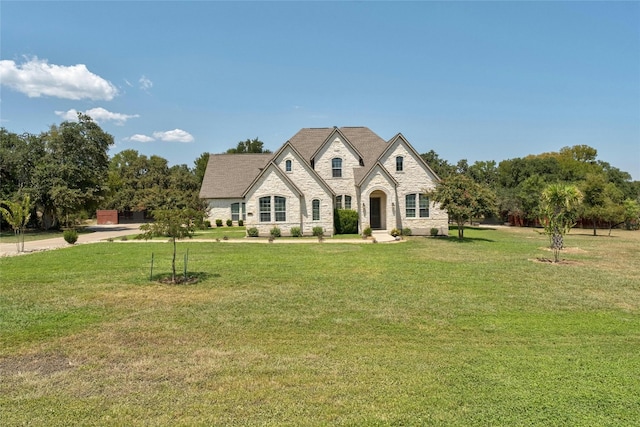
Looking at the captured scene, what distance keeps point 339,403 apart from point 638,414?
3.55 metres

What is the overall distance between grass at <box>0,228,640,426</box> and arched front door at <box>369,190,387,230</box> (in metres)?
18.1

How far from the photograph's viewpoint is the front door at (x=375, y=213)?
33.4 meters

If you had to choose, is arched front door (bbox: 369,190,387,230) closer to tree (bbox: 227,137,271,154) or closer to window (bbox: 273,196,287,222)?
window (bbox: 273,196,287,222)

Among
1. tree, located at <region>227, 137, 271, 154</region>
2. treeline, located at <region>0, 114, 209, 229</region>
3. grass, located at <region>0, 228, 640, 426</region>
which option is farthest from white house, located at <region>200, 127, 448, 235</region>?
tree, located at <region>227, 137, 271, 154</region>

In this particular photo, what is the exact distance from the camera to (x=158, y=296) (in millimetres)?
10391

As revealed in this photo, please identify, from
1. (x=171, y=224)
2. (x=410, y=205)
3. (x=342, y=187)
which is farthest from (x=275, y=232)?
(x=171, y=224)

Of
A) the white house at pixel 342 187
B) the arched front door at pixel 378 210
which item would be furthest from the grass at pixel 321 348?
the arched front door at pixel 378 210

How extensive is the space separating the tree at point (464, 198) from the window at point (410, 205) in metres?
4.46

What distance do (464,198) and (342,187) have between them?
34.0ft

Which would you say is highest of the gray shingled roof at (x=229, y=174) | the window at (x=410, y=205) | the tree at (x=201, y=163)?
the tree at (x=201, y=163)

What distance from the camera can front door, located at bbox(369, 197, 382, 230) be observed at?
33.4 meters

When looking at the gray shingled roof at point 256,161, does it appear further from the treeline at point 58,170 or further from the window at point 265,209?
the window at point 265,209

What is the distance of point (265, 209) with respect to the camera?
28.4m

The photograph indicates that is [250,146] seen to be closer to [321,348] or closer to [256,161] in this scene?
[256,161]
